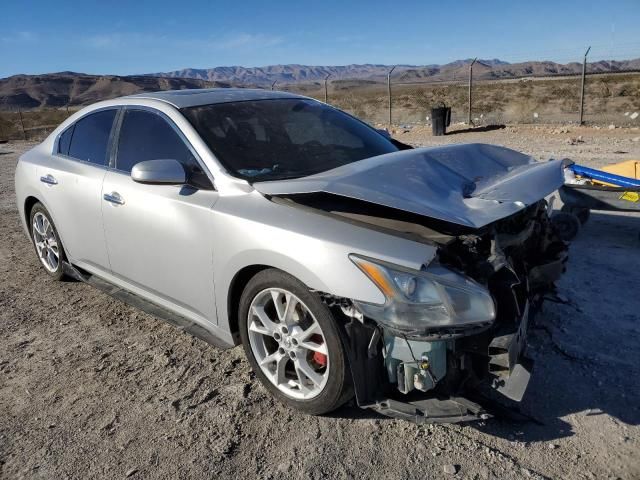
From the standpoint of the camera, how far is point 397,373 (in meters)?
2.50

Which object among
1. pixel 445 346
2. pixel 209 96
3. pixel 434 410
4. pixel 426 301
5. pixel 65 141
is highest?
pixel 209 96

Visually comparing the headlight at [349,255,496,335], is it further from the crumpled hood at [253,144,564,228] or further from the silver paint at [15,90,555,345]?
the crumpled hood at [253,144,564,228]

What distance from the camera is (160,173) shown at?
10.1 ft

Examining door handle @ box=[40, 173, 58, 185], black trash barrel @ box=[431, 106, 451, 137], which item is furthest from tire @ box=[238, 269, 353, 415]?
black trash barrel @ box=[431, 106, 451, 137]

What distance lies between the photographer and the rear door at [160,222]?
313cm

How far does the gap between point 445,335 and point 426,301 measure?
173 mm

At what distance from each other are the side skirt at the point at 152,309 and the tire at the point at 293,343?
0.94 ft

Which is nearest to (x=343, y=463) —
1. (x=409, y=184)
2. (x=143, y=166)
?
(x=409, y=184)

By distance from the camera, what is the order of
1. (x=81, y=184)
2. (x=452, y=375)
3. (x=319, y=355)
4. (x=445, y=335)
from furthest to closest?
1. (x=81, y=184)
2. (x=319, y=355)
3. (x=452, y=375)
4. (x=445, y=335)

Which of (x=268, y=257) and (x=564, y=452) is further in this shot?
(x=268, y=257)

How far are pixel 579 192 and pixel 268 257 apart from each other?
400 cm

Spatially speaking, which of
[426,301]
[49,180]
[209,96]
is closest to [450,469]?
[426,301]

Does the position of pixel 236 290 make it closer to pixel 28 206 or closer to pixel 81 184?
pixel 81 184

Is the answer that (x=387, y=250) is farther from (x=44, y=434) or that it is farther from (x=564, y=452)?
(x=44, y=434)
